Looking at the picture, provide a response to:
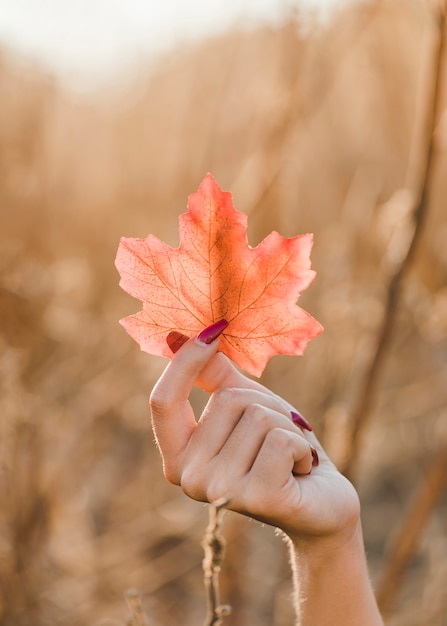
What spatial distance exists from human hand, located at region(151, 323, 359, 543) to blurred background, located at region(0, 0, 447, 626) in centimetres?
93

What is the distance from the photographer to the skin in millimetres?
731

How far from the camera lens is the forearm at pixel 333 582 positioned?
2.81 feet

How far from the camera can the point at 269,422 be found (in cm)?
77

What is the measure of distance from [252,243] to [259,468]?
1.63 m

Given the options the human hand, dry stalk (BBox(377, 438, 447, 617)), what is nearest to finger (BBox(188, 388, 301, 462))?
the human hand

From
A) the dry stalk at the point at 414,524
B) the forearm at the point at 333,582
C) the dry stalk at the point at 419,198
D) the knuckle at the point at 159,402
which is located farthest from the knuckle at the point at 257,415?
the dry stalk at the point at 414,524

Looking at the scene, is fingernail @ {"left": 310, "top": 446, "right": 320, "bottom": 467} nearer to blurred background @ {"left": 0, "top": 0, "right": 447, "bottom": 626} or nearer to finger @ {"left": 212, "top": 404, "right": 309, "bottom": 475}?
finger @ {"left": 212, "top": 404, "right": 309, "bottom": 475}

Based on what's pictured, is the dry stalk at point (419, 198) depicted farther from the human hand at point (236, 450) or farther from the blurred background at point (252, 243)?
the human hand at point (236, 450)

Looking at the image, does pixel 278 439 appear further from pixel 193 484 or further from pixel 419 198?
pixel 419 198

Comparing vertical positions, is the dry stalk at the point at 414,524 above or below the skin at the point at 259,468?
below

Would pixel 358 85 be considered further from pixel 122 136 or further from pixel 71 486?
pixel 71 486

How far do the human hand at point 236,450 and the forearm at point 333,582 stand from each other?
0.05m

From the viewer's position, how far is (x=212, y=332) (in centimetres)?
76

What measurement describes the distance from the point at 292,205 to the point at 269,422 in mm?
1865
